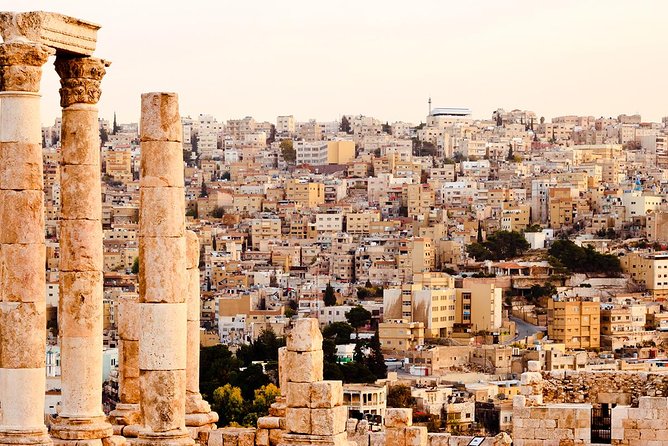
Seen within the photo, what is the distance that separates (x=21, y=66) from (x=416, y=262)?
108326 millimetres

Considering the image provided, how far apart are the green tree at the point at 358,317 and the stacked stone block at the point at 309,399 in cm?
8555

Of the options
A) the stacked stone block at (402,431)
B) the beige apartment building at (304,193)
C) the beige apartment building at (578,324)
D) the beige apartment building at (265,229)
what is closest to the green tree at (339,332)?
the beige apartment building at (578,324)

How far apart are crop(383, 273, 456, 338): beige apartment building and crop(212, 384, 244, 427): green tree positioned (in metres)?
45.4

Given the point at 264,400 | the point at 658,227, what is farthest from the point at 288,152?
the point at 264,400

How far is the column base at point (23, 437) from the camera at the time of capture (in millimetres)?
18375

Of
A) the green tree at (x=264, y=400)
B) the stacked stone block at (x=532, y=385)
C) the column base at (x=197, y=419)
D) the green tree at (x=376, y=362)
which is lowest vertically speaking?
the green tree at (x=376, y=362)

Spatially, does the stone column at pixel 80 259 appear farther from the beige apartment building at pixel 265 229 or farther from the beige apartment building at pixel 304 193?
the beige apartment building at pixel 304 193

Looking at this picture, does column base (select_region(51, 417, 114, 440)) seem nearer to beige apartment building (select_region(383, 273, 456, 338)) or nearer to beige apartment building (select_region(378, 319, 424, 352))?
beige apartment building (select_region(378, 319, 424, 352))

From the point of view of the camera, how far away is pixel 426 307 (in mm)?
107250

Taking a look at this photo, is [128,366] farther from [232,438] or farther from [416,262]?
[416,262]

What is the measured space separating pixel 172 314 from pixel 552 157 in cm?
16229

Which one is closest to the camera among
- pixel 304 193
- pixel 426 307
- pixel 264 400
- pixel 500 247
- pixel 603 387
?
pixel 603 387

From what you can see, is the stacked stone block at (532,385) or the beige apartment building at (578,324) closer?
the stacked stone block at (532,385)

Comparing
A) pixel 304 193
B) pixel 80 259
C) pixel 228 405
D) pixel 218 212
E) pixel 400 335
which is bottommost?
pixel 400 335
